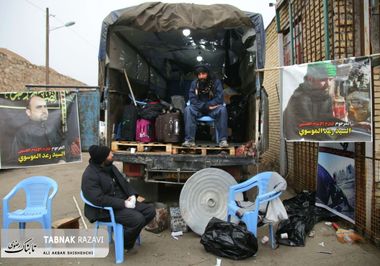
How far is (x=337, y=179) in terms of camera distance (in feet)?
17.6

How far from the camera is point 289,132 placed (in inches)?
178

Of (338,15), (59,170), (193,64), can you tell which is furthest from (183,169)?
(59,170)

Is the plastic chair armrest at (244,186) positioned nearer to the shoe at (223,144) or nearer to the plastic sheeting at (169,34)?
the shoe at (223,144)

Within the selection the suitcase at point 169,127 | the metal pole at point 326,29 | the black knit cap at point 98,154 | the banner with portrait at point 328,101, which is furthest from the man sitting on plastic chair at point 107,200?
the metal pole at point 326,29

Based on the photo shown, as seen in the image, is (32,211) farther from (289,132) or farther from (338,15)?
(338,15)

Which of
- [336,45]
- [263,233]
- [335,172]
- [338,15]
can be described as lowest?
[263,233]

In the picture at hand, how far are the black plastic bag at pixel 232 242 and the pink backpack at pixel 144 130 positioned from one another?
2.38 metres

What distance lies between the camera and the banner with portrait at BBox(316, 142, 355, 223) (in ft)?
16.4

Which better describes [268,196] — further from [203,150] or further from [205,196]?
[203,150]

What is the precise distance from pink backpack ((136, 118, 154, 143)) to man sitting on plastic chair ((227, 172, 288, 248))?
1.95 m

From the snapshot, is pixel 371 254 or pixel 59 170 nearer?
pixel 371 254

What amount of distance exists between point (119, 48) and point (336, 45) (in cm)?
380

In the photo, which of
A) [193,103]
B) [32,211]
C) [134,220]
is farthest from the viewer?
[193,103]

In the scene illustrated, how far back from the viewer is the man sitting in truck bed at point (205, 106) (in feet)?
18.7
